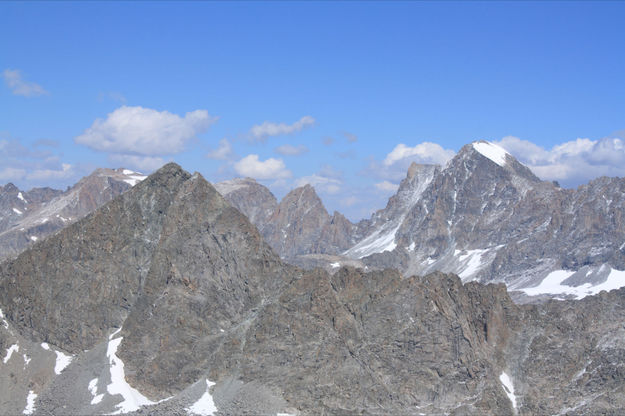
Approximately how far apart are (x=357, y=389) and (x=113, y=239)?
67316 mm

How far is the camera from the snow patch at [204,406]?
Answer: 14475cm

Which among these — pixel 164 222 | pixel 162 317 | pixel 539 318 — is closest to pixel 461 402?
pixel 539 318

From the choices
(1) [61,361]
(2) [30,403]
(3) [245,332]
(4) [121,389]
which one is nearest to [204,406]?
(4) [121,389]

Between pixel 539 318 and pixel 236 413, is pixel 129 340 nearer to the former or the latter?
pixel 236 413

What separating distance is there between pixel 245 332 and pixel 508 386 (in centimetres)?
5746

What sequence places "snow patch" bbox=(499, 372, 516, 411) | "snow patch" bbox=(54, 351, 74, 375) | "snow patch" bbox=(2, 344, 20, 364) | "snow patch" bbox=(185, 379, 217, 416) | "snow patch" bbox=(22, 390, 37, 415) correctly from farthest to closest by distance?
"snow patch" bbox=(499, 372, 516, 411), "snow patch" bbox=(2, 344, 20, 364), "snow patch" bbox=(54, 351, 74, 375), "snow patch" bbox=(22, 390, 37, 415), "snow patch" bbox=(185, 379, 217, 416)

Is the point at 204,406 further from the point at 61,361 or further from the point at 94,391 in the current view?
the point at 61,361

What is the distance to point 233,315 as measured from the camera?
558ft

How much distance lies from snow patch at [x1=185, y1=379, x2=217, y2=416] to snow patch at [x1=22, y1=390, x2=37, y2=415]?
28882 millimetres

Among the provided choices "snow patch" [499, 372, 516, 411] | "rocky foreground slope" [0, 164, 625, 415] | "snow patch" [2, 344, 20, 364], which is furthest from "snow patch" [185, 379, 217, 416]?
"snow patch" [499, 372, 516, 411]

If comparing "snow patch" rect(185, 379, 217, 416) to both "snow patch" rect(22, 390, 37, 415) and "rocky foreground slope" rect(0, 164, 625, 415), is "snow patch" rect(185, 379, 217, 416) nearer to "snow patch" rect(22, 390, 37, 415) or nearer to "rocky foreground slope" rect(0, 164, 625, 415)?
"rocky foreground slope" rect(0, 164, 625, 415)

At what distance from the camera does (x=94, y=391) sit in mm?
149875

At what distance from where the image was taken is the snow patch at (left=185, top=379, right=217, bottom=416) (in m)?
145

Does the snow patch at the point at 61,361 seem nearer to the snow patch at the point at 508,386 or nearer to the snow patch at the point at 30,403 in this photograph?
the snow patch at the point at 30,403
